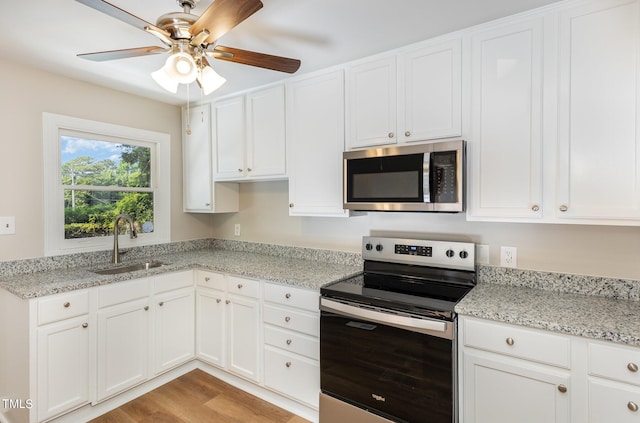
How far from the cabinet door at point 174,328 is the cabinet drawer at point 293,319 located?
809 mm

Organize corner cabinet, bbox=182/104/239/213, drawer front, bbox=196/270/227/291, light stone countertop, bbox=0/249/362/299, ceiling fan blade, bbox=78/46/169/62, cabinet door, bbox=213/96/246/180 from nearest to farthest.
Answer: ceiling fan blade, bbox=78/46/169/62, light stone countertop, bbox=0/249/362/299, drawer front, bbox=196/270/227/291, cabinet door, bbox=213/96/246/180, corner cabinet, bbox=182/104/239/213

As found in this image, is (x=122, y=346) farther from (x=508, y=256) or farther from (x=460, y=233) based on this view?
(x=508, y=256)

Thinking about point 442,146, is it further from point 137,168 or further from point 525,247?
point 137,168

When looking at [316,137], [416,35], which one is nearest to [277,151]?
[316,137]

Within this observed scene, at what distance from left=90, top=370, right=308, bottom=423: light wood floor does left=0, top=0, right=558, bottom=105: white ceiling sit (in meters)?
2.34

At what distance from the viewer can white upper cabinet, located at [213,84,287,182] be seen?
265 centimetres

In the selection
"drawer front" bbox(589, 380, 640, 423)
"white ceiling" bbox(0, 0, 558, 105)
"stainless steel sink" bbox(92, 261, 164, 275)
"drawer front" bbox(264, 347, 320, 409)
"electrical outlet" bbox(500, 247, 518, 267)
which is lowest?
"drawer front" bbox(264, 347, 320, 409)

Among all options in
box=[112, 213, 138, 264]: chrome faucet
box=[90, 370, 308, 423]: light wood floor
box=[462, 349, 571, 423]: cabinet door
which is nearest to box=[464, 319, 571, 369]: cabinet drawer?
box=[462, 349, 571, 423]: cabinet door

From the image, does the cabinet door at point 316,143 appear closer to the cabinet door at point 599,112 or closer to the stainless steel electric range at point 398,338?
the stainless steel electric range at point 398,338

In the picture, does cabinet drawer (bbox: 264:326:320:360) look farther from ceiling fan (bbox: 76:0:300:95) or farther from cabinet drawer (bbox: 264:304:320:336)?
ceiling fan (bbox: 76:0:300:95)

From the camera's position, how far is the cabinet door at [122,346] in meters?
2.25

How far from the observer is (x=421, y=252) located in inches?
87.3

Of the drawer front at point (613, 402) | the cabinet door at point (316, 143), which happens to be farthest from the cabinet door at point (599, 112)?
the cabinet door at point (316, 143)

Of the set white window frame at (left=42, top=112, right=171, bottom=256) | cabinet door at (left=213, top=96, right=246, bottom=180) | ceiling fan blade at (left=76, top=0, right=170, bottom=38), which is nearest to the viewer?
ceiling fan blade at (left=76, top=0, right=170, bottom=38)
